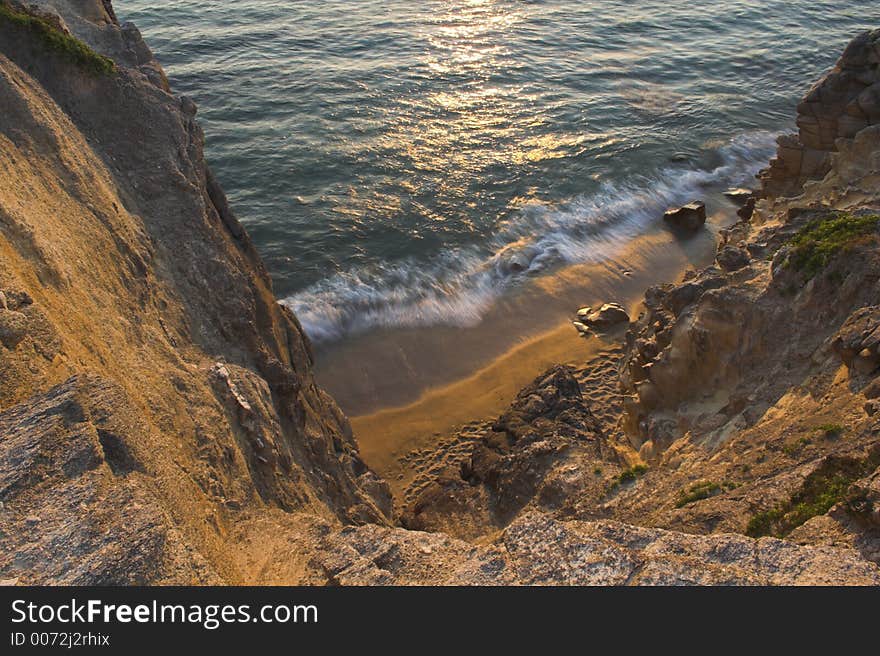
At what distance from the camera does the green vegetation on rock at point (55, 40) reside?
37.2ft

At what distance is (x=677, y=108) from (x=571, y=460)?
28047mm

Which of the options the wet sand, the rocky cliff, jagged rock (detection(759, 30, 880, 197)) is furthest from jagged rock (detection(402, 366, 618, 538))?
jagged rock (detection(759, 30, 880, 197))

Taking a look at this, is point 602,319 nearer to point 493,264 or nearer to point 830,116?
point 493,264

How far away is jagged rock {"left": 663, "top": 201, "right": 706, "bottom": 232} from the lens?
25.1 metres

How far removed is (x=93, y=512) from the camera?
5633 millimetres

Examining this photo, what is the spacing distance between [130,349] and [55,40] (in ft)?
21.5

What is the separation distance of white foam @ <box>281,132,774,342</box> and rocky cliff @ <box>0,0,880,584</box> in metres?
5.05

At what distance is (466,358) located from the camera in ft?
63.5

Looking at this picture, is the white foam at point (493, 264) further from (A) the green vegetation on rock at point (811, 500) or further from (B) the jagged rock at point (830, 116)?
(A) the green vegetation on rock at point (811, 500)

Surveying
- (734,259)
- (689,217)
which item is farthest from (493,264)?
(734,259)

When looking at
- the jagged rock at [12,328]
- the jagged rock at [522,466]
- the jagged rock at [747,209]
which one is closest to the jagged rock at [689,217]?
the jagged rock at [747,209]

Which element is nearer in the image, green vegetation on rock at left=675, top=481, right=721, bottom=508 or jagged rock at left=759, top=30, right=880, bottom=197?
green vegetation on rock at left=675, top=481, right=721, bottom=508

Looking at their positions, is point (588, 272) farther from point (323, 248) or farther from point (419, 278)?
point (323, 248)

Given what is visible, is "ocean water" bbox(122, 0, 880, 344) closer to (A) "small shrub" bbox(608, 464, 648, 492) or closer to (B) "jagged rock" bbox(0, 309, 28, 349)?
(A) "small shrub" bbox(608, 464, 648, 492)
